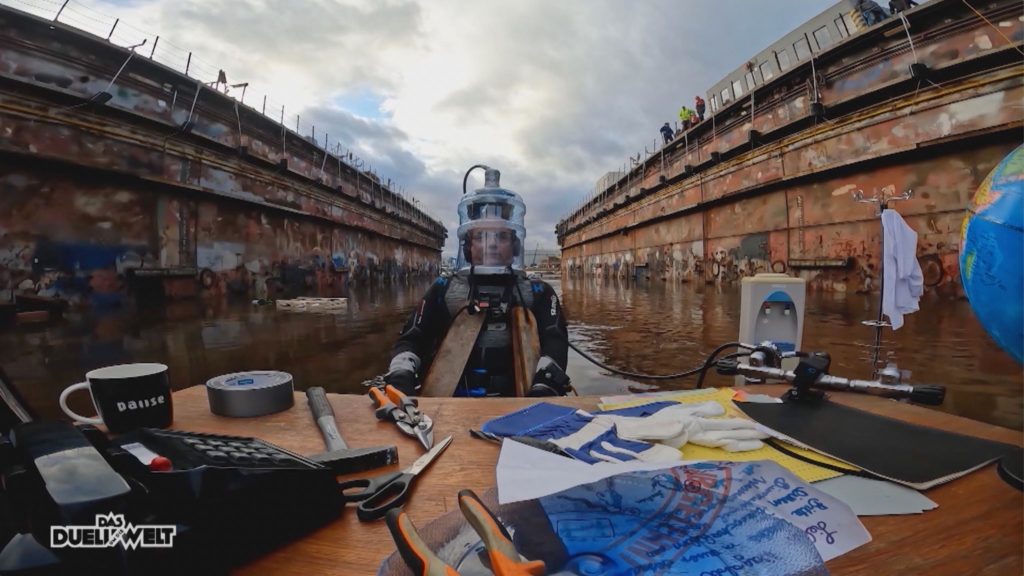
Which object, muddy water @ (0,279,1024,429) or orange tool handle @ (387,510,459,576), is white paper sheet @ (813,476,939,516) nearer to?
orange tool handle @ (387,510,459,576)

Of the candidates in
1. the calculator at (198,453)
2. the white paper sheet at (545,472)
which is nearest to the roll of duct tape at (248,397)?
the calculator at (198,453)

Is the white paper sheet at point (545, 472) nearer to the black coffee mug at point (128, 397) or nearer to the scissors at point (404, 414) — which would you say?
the scissors at point (404, 414)

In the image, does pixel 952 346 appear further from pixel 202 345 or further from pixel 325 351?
pixel 202 345

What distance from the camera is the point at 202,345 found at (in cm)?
700

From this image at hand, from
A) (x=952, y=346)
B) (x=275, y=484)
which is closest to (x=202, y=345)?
(x=275, y=484)

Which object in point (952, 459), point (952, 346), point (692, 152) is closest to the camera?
point (952, 459)

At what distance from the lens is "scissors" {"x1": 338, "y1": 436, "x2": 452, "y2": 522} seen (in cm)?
79

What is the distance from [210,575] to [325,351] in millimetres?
6918

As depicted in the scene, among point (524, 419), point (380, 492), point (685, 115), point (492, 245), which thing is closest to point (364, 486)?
point (380, 492)

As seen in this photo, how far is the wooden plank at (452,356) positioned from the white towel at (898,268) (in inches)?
141

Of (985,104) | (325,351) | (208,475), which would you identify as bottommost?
(325,351)

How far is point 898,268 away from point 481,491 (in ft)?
14.9

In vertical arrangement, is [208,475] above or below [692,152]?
below

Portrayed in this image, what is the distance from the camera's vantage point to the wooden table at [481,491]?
0.65m
